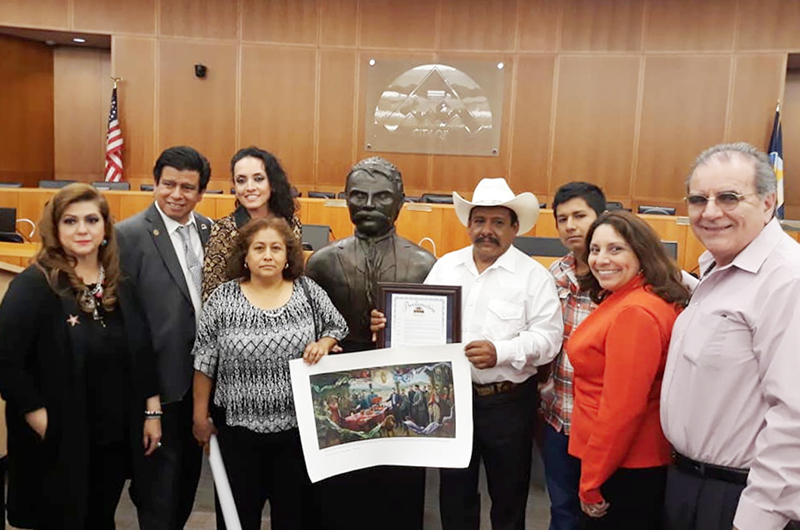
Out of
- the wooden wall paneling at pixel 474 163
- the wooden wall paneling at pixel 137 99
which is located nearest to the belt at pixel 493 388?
the wooden wall paneling at pixel 474 163

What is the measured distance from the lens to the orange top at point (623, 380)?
5.29 ft

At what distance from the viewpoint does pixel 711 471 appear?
1.45 meters

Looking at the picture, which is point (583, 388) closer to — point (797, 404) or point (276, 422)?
point (797, 404)

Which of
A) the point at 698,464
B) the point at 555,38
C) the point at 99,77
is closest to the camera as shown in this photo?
the point at 698,464

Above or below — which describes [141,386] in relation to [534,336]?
below

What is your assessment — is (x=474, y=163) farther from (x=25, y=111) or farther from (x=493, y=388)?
(x=493, y=388)

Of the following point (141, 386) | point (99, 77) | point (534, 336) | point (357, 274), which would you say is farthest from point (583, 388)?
point (99, 77)

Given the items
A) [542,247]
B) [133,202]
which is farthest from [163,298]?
[133,202]

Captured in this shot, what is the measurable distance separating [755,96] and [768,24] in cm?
104

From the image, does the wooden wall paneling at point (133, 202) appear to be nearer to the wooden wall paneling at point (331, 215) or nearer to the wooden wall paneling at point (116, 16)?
the wooden wall paneling at point (331, 215)

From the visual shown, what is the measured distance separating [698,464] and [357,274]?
4.25 ft

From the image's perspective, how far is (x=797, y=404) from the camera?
4.03 ft

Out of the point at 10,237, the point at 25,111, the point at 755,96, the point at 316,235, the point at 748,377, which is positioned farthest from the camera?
the point at 25,111

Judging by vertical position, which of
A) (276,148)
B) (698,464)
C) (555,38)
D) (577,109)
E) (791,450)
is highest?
(555,38)
